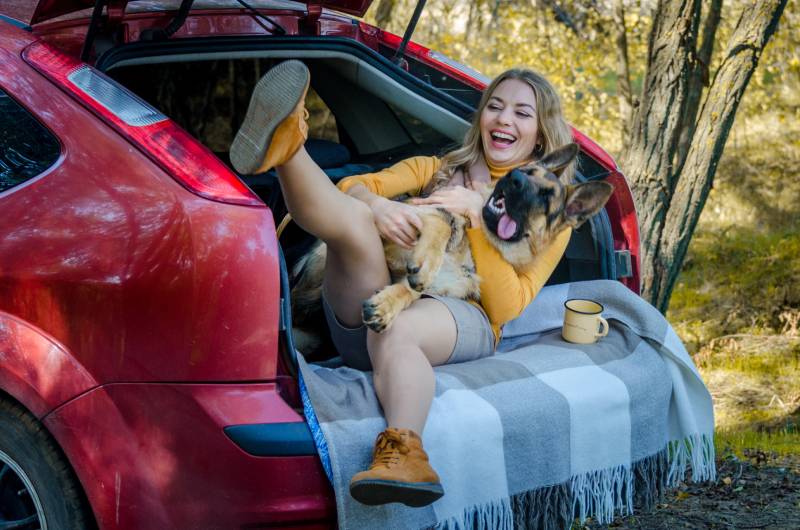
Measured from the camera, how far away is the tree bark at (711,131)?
4.45 meters

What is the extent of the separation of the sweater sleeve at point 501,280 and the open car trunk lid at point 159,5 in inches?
43.9

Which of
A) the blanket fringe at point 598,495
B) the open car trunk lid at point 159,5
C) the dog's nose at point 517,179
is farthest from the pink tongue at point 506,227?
the open car trunk lid at point 159,5

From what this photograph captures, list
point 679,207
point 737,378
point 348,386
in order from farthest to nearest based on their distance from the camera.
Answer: point 737,378 → point 679,207 → point 348,386

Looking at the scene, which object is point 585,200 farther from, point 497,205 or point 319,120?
point 319,120

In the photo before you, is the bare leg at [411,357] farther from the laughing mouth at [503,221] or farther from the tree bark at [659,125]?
the tree bark at [659,125]

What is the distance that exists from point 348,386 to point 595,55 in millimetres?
6841

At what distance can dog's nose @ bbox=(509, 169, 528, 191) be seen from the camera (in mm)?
2709

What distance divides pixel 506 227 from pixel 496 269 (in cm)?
15

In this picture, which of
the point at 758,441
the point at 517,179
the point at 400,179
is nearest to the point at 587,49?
the point at 758,441

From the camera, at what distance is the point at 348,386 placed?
237cm

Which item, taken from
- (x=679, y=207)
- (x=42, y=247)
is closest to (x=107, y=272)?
(x=42, y=247)

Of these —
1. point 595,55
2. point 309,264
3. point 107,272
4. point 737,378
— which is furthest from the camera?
point 595,55

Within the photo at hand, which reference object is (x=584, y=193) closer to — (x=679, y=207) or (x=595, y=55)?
(x=679, y=207)

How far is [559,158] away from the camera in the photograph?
2.91 m
